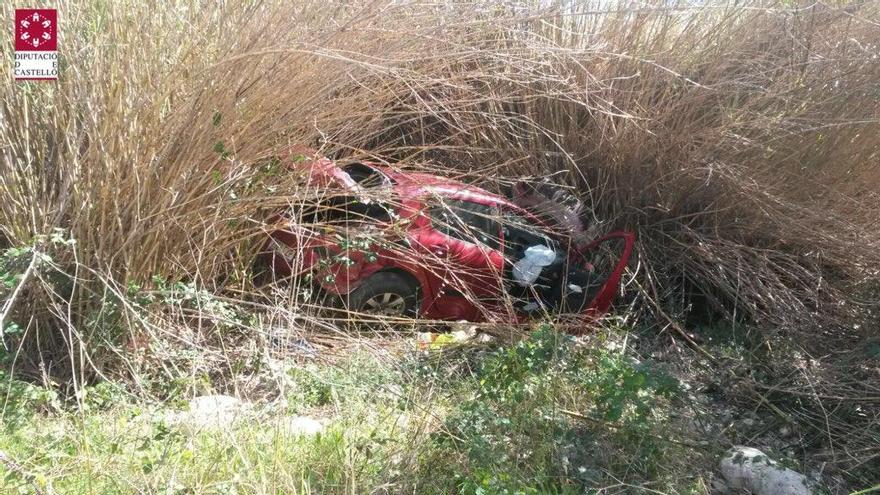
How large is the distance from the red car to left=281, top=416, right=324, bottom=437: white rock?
47.5 inches

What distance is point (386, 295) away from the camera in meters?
6.25

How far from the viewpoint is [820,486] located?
448 cm

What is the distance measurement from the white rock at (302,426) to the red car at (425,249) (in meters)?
1.21

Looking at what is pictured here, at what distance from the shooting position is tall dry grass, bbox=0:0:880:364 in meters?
4.95

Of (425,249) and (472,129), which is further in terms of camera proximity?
(472,129)

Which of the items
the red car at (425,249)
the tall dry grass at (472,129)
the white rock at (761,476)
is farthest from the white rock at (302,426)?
the white rock at (761,476)

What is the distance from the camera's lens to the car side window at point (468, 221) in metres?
6.15

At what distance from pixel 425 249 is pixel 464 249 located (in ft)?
1.27

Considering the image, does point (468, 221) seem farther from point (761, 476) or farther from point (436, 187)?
point (761, 476)

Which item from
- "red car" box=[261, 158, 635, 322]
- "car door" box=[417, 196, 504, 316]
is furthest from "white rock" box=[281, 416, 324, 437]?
"car door" box=[417, 196, 504, 316]

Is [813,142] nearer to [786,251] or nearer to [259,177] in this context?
[786,251]

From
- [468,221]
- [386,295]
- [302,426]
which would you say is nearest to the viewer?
[302,426]

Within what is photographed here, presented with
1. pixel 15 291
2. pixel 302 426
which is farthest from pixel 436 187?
pixel 15 291

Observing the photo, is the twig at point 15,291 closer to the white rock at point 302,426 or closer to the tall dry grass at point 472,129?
the tall dry grass at point 472,129
